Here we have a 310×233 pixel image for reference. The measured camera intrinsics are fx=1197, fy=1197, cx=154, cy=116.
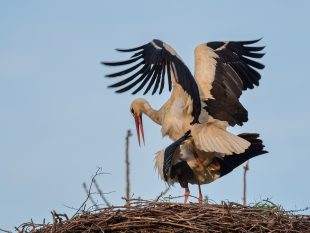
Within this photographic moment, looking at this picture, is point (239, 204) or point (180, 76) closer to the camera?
point (239, 204)

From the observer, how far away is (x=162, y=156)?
10.1 m

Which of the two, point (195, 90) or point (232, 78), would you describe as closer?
point (195, 90)

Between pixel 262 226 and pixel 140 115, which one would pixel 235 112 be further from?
pixel 262 226

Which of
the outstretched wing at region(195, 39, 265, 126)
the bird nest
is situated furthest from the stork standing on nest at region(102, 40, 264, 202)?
the bird nest

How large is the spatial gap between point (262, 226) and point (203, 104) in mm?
2430

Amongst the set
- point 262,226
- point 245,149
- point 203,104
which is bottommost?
point 262,226

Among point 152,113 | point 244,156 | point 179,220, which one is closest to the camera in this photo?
point 179,220

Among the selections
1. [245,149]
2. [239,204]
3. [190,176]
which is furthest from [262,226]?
[190,176]

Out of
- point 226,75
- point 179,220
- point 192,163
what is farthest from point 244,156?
point 179,220

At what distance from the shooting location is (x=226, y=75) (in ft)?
36.8

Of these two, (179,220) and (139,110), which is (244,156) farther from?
(179,220)

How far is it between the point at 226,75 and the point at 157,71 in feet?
2.54

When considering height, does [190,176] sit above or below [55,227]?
above

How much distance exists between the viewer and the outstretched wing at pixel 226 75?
1081 cm
